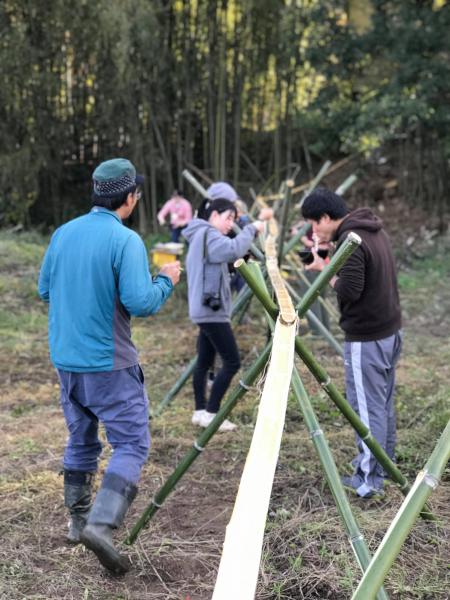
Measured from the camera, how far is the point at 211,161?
13516mm

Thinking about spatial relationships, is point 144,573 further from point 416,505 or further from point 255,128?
point 255,128

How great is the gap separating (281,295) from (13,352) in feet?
14.6

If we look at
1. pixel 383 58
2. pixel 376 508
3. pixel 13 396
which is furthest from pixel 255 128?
pixel 376 508

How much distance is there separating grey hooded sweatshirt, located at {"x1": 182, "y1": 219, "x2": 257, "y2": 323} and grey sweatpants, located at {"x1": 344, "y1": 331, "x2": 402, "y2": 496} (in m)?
1.01

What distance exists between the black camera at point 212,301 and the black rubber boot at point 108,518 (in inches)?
66.4

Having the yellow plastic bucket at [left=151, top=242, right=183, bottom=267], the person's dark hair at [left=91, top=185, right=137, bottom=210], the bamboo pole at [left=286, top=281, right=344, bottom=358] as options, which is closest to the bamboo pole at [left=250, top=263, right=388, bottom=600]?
the person's dark hair at [left=91, top=185, right=137, bottom=210]

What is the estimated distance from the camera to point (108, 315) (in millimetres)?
2652

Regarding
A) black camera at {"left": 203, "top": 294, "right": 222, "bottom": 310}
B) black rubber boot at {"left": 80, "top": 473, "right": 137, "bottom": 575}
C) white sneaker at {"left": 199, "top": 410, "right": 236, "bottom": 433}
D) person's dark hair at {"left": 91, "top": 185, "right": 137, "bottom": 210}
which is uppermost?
person's dark hair at {"left": 91, "top": 185, "right": 137, "bottom": 210}

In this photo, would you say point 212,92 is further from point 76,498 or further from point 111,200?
point 76,498

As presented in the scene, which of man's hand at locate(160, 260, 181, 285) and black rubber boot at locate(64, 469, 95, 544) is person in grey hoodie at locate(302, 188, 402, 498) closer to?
man's hand at locate(160, 260, 181, 285)

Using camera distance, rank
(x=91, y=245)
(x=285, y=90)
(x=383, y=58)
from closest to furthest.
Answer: (x=91, y=245)
(x=383, y=58)
(x=285, y=90)

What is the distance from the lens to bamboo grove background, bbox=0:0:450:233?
35.1 feet

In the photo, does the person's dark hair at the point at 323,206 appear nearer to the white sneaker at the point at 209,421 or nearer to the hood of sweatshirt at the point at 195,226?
the hood of sweatshirt at the point at 195,226

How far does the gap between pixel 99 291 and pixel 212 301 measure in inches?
63.1
